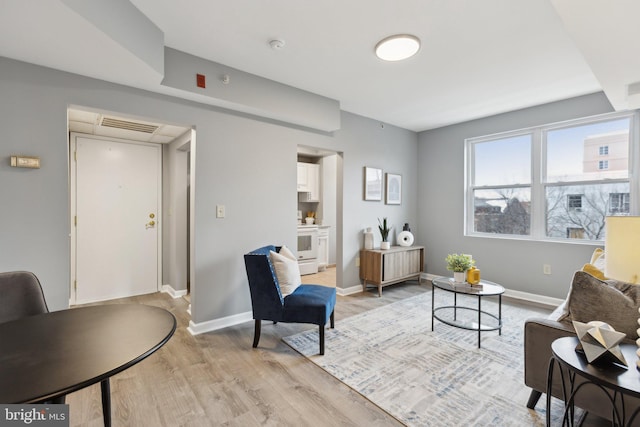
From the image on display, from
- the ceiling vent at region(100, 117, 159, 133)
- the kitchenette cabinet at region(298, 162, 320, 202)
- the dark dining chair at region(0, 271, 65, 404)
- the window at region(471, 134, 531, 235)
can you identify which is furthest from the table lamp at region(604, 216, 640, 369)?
the kitchenette cabinet at region(298, 162, 320, 202)

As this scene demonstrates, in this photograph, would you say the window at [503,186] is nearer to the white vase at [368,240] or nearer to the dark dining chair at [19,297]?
the white vase at [368,240]

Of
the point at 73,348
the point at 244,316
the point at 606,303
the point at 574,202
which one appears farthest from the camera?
the point at 574,202

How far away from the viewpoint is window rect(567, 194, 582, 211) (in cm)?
365

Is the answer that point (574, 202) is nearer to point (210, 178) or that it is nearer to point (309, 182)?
point (309, 182)

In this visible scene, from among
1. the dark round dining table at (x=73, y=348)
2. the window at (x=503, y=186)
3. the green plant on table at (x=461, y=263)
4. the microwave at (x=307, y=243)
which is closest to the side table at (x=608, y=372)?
the green plant on table at (x=461, y=263)

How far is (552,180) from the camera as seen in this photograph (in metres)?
3.85

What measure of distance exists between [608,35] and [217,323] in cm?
381

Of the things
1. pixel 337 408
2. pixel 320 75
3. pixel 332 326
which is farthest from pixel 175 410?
pixel 320 75

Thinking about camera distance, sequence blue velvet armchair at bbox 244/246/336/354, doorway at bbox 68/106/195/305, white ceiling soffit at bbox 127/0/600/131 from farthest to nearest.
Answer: doorway at bbox 68/106/195/305 → blue velvet armchair at bbox 244/246/336/354 → white ceiling soffit at bbox 127/0/600/131

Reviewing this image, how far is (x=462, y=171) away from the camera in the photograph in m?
4.65

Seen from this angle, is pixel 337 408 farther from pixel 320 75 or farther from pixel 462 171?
pixel 462 171

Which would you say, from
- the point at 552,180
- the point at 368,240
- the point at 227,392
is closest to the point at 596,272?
the point at 227,392

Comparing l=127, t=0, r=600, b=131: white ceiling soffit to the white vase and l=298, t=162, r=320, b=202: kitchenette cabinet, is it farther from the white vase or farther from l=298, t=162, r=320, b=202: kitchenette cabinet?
l=298, t=162, r=320, b=202: kitchenette cabinet

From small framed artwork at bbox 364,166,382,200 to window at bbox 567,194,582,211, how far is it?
93.7 inches
